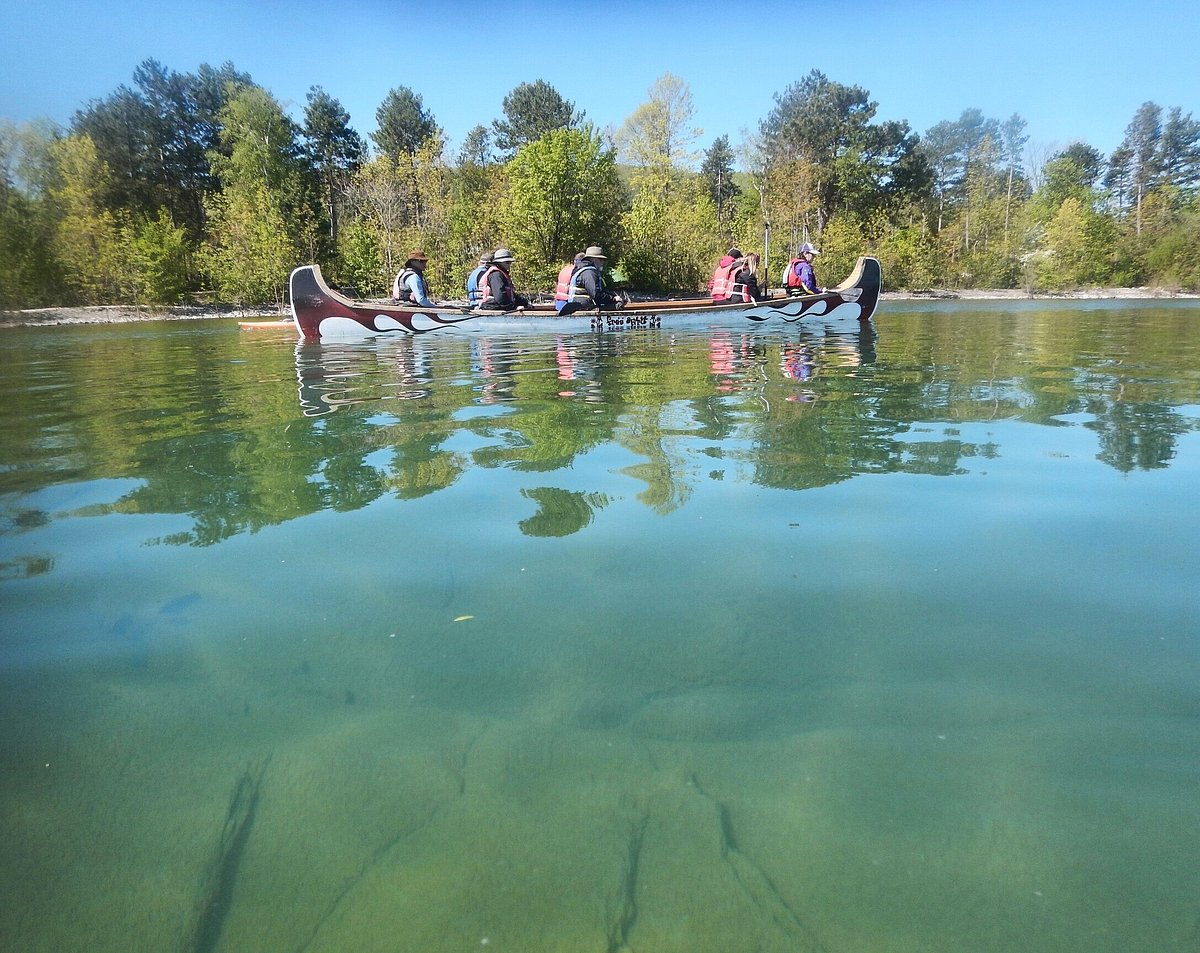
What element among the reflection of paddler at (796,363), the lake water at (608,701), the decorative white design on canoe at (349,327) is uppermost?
the decorative white design on canoe at (349,327)

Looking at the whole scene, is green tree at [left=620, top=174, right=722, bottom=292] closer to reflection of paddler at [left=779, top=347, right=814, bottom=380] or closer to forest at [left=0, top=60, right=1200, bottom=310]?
forest at [left=0, top=60, right=1200, bottom=310]

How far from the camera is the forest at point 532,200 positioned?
1427 inches

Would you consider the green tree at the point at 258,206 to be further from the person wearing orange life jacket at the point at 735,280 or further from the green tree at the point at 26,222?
the person wearing orange life jacket at the point at 735,280

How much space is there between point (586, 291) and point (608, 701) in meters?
15.5

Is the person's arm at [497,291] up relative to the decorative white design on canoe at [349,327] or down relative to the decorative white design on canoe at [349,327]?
up

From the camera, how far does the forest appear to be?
1427 inches

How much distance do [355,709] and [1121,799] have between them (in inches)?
77.7

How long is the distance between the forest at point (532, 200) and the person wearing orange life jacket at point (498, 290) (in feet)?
51.6

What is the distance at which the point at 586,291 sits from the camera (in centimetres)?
1695

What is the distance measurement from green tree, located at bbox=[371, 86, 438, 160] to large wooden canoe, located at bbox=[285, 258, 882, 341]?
40498 mm

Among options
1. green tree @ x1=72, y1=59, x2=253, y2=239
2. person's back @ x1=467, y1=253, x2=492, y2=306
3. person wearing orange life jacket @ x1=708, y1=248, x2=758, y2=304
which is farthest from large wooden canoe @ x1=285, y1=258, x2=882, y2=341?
green tree @ x1=72, y1=59, x2=253, y2=239

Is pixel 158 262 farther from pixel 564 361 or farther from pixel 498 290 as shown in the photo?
pixel 564 361

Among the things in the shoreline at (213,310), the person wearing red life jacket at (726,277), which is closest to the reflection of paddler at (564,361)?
the person wearing red life jacket at (726,277)

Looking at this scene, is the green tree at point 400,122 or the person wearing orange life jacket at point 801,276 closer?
the person wearing orange life jacket at point 801,276
